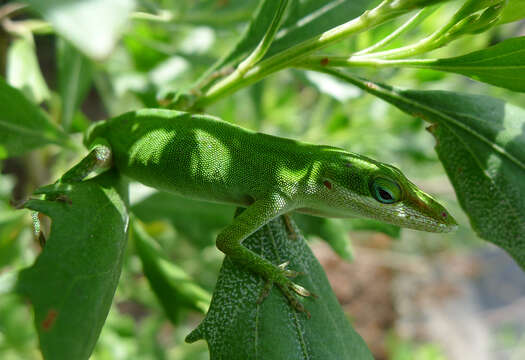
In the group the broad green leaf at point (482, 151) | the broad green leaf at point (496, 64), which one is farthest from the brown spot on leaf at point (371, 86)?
the broad green leaf at point (496, 64)

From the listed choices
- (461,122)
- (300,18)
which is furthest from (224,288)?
(300,18)

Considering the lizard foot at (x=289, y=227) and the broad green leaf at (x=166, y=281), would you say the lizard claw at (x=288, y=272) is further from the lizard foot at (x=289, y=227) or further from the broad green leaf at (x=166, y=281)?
the broad green leaf at (x=166, y=281)

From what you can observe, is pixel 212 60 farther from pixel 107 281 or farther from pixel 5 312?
pixel 5 312

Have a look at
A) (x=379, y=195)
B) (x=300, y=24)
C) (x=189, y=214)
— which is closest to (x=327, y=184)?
(x=379, y=195)

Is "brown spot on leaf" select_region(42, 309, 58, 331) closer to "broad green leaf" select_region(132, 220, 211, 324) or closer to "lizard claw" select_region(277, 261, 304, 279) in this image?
"lizard claw" select_region(277, 261, 304, 279)

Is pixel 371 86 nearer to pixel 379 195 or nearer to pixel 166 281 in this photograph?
pixel 379 195
